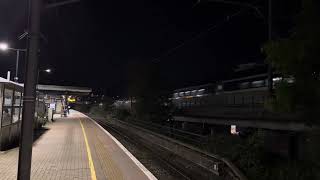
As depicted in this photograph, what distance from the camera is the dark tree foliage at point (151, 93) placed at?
3419cm

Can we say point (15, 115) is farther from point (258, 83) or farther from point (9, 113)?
point (258, 83)

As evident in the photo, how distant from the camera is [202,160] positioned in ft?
48.5

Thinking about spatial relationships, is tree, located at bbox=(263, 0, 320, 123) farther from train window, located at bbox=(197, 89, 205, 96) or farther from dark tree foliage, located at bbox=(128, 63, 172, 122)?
train window, located at bbox=(197, 89, 205, 96)

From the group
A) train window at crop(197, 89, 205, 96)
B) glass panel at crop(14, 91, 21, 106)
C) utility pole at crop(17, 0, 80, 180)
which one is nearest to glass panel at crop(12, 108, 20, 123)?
glass panel at crop(14, 91, 21, 106)

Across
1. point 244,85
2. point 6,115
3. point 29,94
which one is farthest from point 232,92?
point 29,94

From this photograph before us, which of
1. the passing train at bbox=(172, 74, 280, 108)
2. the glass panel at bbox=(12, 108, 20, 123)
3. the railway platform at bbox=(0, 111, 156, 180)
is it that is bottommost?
the railway platform at bbox=(0, 111, 156, 180)

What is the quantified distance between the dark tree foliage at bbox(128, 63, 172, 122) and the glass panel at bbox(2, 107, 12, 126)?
18.7 m

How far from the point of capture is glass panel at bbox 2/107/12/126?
15.3m

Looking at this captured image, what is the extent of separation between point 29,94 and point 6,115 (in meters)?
10.8

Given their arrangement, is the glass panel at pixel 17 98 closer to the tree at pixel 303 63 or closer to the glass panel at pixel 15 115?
the glass panel at pixel 15 115

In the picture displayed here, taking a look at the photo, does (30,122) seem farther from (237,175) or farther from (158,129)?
(158,129)

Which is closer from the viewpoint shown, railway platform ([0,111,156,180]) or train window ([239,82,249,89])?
railway platform ([0,111,156,180])

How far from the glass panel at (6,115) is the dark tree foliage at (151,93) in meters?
18.7

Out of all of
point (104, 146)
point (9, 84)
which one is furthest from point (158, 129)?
point (9, 84)
